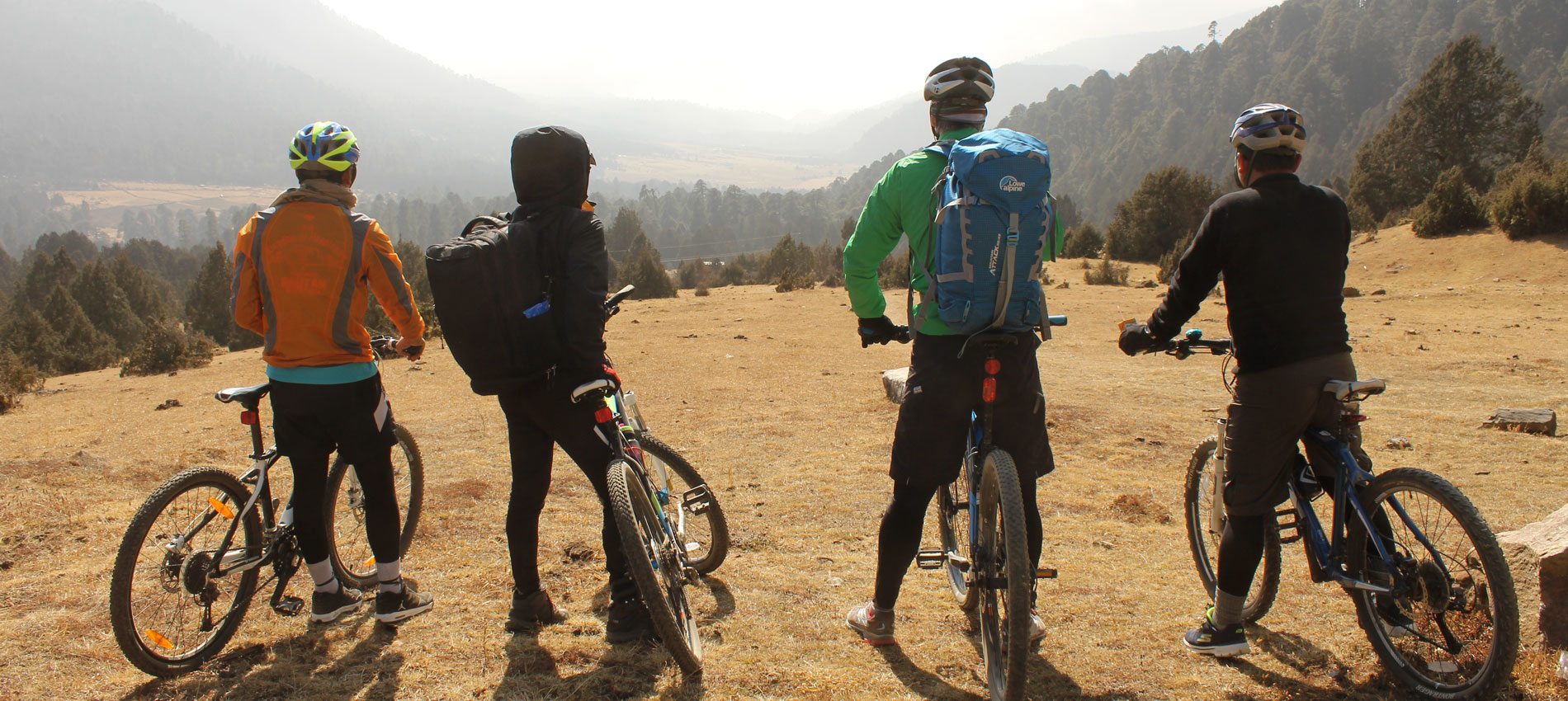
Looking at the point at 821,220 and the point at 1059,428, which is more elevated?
the point at 821,220

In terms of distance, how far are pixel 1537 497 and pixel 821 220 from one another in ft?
498

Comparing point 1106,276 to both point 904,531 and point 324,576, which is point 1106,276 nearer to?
point 904,531

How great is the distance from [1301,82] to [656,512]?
5740 inches

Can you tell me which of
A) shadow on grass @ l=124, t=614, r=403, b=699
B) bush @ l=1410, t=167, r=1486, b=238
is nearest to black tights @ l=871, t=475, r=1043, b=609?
shadow on grass @ l=124, t=614, r=403, b=699

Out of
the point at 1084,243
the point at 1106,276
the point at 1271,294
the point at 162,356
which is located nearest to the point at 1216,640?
the point at 1271,294

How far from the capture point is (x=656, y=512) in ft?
9.59

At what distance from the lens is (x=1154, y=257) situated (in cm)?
3028

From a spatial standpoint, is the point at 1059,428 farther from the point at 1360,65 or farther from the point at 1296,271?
the point at 1360,65

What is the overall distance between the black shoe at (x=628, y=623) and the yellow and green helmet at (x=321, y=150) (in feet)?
6.41

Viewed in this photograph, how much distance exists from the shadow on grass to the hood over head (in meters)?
1.76

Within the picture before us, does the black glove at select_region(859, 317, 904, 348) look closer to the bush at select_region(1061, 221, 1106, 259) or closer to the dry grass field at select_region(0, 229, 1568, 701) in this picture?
the dry grass field at select_region(0, 229, 1568, 701)

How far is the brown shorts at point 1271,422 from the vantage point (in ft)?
→ 8.13

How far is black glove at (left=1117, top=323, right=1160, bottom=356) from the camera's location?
284 centimetres

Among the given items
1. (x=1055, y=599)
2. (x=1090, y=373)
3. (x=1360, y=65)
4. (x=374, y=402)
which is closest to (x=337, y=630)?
(x=374, y=402)
